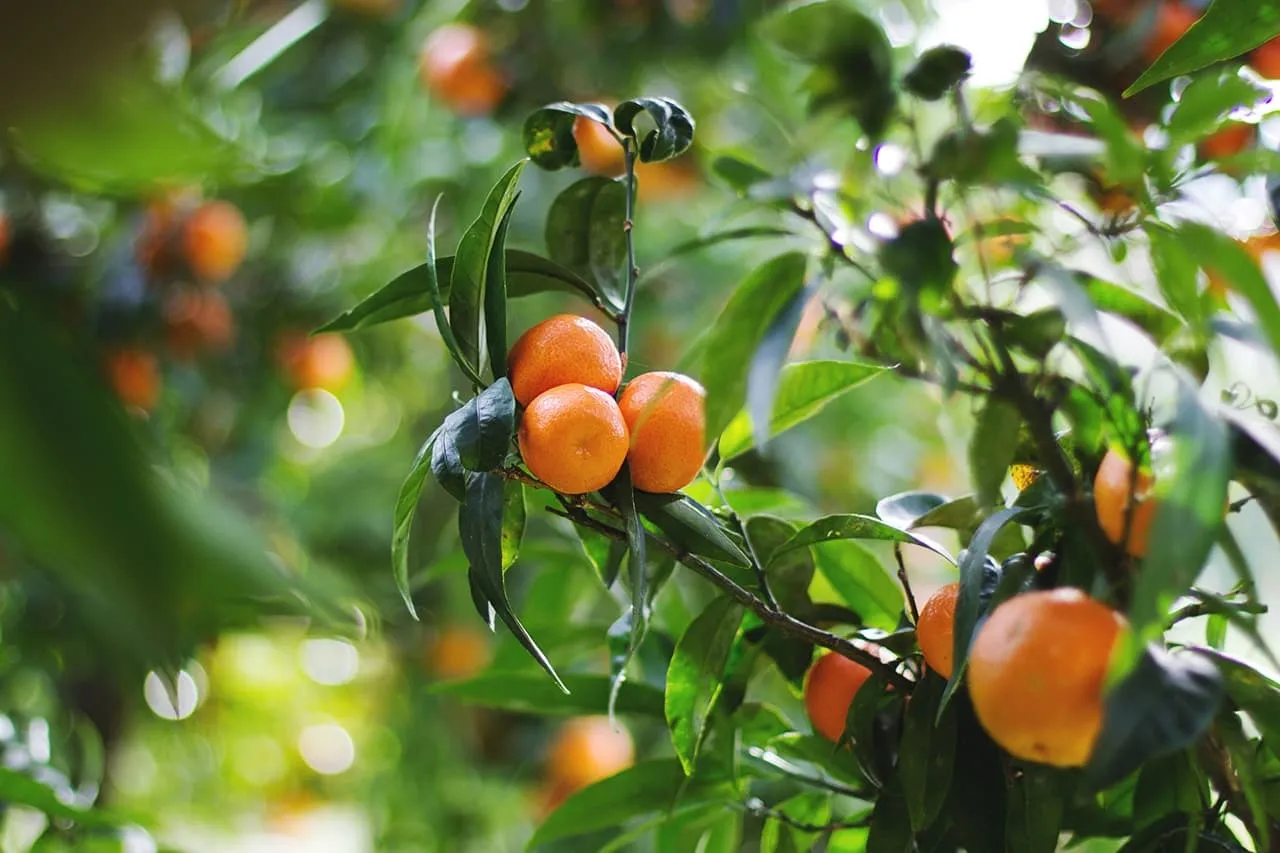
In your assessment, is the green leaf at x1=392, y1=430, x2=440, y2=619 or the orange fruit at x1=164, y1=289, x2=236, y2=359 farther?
the orange fruit at x1=164, y1=289, x2=236, y2=359

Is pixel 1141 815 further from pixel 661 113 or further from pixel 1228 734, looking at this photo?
pixel 661 113

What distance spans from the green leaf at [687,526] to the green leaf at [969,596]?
0.08 metres

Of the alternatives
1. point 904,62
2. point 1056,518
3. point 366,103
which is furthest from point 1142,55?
point 366,103

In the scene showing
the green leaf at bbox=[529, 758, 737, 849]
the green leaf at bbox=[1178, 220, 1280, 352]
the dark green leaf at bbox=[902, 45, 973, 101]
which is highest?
the green leaf at bbox=[1178, 220, 1280, 352]

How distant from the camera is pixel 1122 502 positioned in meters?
0.31

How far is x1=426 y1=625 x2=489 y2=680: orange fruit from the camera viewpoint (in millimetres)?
1438

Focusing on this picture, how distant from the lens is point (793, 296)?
0.33 m

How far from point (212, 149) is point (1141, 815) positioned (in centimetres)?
38

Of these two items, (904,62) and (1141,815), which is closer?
(1141,815)

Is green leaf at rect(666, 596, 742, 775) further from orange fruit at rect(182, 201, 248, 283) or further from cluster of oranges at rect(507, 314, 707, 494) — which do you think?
orange fruit at rect(182, 201, 248, 283)

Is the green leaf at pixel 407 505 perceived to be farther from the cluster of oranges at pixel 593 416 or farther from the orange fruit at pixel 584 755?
the orange fruit at pixel 584 755

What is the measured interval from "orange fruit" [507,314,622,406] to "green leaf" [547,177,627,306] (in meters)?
0.07

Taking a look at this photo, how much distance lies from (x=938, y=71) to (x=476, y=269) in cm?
17

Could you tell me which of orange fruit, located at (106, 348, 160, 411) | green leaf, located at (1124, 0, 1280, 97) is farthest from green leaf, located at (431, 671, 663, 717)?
orange fruit, located at (106, 348, 160, 411)
